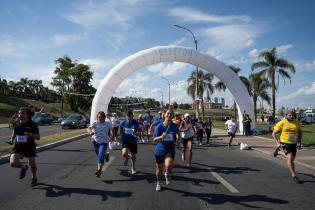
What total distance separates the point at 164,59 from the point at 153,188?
1885 centimetres

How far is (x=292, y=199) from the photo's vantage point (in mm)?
6195

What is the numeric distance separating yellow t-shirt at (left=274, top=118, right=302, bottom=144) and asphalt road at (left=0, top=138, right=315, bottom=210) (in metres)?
1.00

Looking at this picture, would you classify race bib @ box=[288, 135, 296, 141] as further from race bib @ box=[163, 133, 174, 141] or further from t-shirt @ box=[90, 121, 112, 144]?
t-shirt @ box=[90, 121, 112, 144]

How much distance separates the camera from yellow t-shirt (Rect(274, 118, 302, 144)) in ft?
26.2

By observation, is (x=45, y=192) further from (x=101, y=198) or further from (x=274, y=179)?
(x=274, y=179)

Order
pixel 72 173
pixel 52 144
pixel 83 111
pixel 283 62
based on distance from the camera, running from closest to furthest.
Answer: pixel 72 173
pixel 52 144
pixel 283 62
pixel 83 111

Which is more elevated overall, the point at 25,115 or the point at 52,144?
the point at 25,115

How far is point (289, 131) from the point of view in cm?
805

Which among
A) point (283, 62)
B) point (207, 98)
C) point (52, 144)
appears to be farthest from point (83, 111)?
point (52, 144)

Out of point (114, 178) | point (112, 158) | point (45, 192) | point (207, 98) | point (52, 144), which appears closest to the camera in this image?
point (45, 192)

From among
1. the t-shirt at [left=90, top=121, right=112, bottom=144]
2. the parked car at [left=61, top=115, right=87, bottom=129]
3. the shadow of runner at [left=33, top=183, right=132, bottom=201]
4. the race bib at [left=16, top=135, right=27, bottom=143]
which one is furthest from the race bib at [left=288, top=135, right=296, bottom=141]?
the parked car at [left=61, top=115, right=87, bottom=129]

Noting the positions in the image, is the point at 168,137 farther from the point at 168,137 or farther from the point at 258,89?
the point at 258,89

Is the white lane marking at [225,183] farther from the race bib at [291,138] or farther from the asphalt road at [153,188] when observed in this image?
the race bib at [291,138]

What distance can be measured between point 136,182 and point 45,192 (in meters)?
2.02
